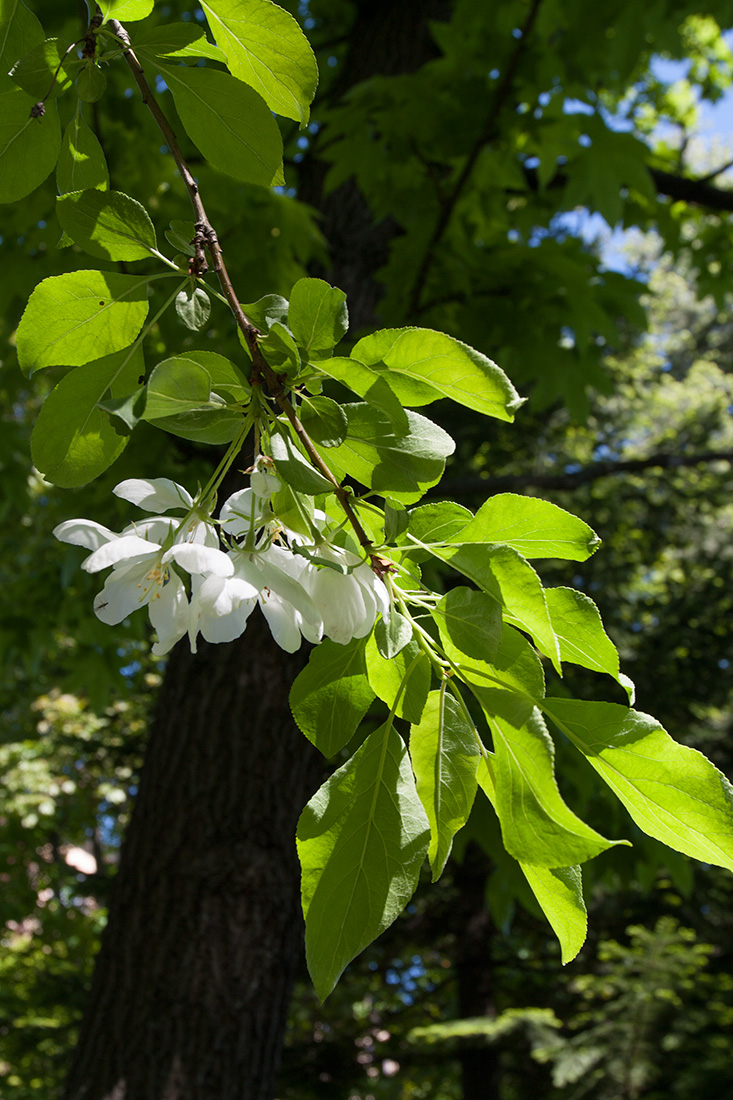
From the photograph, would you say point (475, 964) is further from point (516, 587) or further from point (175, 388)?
point (175, 388)

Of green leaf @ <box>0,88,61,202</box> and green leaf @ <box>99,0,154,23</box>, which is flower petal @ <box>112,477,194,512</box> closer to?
green leaf @ <box>0,88,61,202</box>

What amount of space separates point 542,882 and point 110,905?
1933 millimetres

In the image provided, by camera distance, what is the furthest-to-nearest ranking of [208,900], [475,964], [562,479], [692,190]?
[475,964], [692,190], [562,479], [208,900]

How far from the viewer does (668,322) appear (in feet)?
54.7

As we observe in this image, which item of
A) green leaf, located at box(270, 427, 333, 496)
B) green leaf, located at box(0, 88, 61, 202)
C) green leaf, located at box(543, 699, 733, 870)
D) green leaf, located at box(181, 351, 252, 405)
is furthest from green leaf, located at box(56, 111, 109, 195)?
green leaf, located at box(543, 699, 733, 870)

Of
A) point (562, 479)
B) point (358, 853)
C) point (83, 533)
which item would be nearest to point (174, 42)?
point (83, 533)

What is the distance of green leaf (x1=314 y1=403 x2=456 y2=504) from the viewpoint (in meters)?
0.56

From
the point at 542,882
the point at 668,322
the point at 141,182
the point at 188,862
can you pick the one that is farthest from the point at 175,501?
the point at 668,322

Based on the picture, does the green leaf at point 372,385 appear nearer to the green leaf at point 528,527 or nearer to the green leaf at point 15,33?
the green leaf at point 528,527

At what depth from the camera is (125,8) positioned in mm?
626

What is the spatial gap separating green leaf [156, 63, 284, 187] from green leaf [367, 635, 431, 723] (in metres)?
0.36

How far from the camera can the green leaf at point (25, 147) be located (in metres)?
0.64

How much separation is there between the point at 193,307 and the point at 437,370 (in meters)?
0.17

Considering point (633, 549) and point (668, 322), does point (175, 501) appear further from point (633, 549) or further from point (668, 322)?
point (668, 322)
